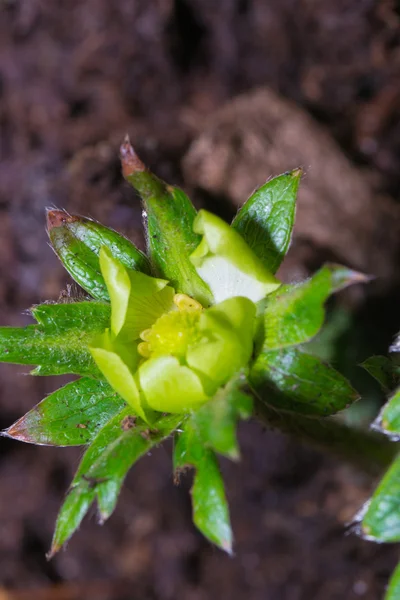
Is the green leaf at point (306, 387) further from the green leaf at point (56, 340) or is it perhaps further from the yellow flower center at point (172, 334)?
the green leaf at point (56, 340)

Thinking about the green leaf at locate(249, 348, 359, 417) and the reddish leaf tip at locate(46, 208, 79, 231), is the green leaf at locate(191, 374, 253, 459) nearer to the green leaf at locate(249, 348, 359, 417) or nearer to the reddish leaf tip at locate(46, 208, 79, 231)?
the green leaf at locate(249, 348, 359, 417)

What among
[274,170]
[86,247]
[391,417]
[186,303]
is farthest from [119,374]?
[274,170]

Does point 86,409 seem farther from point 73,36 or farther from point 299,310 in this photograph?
point 73,36

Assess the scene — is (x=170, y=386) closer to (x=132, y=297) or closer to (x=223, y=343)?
(x=223, y=343)

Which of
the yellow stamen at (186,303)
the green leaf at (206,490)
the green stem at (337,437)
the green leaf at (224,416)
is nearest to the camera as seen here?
the green leaf at (224,416)

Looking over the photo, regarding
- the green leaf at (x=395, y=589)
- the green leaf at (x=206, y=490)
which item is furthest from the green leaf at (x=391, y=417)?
the green leaf at (x=206, y=490)

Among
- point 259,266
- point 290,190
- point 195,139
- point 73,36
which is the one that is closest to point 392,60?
point 195,139

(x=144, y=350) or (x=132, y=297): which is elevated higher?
(x=132, y=297)
